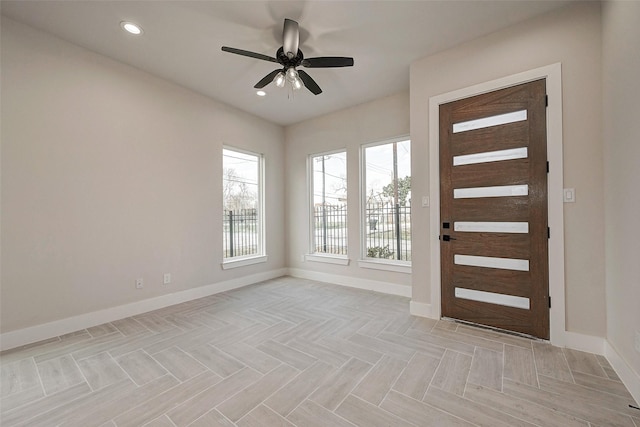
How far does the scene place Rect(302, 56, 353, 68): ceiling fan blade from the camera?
236cm

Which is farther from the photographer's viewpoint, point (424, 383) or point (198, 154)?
point (198, 154)

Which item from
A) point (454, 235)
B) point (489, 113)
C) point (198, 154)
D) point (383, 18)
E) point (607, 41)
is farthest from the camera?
point (198, 154)

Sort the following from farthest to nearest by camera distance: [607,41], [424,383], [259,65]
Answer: [259,65], [607,41], [424,383]

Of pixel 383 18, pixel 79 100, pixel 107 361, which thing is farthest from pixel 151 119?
pixel 383 18

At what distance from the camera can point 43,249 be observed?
8.25 feet

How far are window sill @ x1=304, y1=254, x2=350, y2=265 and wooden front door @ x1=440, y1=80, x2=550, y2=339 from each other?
1792 millimetres

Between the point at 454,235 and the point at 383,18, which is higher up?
the point at 383,18

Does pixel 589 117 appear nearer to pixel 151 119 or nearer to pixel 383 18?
pixel 383 18

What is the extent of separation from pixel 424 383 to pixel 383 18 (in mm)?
3010

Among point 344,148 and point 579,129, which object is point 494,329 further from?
point 344,148

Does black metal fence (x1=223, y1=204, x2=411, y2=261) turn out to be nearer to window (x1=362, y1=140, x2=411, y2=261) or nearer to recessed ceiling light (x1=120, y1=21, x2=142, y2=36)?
window (x1=362, y1=140, x2=411, y2=261)

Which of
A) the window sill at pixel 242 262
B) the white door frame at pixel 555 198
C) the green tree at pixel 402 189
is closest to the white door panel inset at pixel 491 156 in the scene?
the white door frame at pixel 555 198

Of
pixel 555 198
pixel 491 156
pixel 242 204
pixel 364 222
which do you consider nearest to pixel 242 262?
pixel 242 204

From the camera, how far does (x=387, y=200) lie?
409 centimetres
